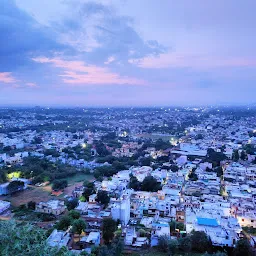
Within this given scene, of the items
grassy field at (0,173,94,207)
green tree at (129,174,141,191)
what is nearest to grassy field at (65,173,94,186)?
grassy field at (0,173,94,207)

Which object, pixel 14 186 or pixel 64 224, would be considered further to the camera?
pixel 14 186

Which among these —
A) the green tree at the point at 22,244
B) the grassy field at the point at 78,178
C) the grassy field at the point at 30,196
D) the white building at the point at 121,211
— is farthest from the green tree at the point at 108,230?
the grassy field at the point at 78,178

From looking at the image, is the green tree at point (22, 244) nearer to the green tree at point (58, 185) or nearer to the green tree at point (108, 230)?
the green tree at point (108, 230)

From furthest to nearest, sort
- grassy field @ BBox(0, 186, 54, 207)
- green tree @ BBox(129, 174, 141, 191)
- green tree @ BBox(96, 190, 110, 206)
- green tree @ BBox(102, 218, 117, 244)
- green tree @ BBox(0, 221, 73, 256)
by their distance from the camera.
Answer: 1. green tree @ BBox(129, 174, 141, 191)
2. grassy field @ BBox(0, 186, 54, 207)
3. green tree @ BBox(96, 190, 110, 206)
4. green tree @ BBox(102, 218, 117, 244)
5. green tree @ BBox(0, 221, 73, 256)

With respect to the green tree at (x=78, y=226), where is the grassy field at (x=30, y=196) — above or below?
below

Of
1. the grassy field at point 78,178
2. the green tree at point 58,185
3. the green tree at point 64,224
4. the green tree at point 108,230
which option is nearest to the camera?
the green tree at point 108,230

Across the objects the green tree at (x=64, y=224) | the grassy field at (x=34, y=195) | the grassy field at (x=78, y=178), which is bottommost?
the grassy field at (x=78, y=178)

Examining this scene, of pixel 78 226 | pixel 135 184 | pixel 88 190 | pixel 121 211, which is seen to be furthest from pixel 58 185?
pixel 78 226

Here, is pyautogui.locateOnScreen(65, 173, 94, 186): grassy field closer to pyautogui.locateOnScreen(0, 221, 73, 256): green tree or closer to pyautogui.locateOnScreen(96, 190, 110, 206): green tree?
pyautogui.locateOnScreen(96, 190, 110, 206): green tree

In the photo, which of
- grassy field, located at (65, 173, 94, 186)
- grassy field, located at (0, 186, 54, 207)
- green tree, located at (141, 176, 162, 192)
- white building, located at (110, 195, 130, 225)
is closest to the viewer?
white building, located at (110, 195, 130, 225)

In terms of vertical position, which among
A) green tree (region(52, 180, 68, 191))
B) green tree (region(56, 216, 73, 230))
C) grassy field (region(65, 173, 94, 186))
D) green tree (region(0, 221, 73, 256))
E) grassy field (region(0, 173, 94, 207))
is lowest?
grassy field (region(65, 173, 94, 186))

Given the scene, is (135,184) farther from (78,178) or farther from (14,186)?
(14,186)
